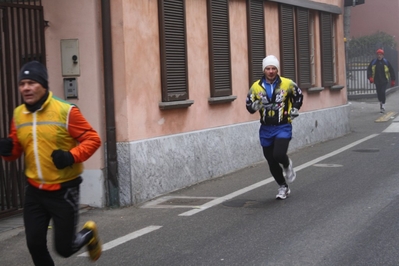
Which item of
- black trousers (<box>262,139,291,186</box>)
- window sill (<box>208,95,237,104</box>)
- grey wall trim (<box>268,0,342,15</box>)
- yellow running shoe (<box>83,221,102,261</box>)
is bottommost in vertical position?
yellow running shoe (<box>83,221,102,261</box>)

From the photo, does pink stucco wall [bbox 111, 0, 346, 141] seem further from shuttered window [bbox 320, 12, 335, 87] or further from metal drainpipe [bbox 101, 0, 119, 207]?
shuttered window [bbox 320, 12, 335, 87]

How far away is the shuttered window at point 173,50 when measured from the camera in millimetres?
11164

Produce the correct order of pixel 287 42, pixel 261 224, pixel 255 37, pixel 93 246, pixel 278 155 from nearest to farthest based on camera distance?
1. pixel 93 246
2. pixel 261 224
3. pixel 278 155
4. pixel 255 37
5. pixel 287 42

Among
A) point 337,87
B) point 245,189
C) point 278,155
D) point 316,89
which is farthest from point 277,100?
point 337,87

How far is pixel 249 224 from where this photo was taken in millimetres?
8406

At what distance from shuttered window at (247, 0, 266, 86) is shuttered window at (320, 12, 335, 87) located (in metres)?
4.10

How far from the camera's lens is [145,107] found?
10.7 meters

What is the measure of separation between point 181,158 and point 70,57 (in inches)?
94.4

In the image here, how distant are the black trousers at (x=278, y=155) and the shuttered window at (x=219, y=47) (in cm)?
306

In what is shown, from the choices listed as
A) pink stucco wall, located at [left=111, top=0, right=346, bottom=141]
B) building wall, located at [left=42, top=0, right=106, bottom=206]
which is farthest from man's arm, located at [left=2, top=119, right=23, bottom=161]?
pink stucco wall, located at [left=111, top=0, right=346, bottom=141]

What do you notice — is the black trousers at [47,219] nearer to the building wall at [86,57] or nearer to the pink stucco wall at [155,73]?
the building wall at [86,57]

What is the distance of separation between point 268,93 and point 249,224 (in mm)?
2101

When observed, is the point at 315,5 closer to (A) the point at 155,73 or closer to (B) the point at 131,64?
(A) the point at 155,73

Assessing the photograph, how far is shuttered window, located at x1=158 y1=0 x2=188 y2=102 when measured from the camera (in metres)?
11.2
